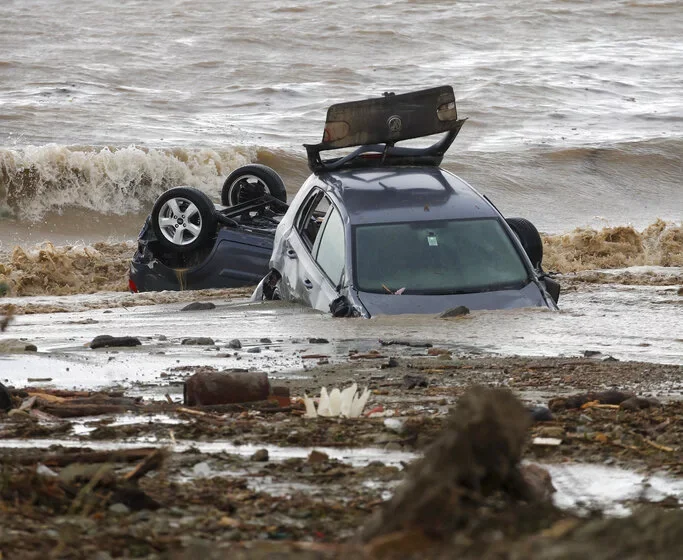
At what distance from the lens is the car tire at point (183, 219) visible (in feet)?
35.9

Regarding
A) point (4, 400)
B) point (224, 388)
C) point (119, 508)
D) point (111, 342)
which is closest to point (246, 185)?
point (111, 342)

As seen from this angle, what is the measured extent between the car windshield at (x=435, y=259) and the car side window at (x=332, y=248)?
18cm

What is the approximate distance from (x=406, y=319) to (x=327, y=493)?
461 centimetres

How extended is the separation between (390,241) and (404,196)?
0.49 metres

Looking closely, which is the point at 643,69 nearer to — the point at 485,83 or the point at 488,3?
the point at 485,83

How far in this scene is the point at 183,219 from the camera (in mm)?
11047

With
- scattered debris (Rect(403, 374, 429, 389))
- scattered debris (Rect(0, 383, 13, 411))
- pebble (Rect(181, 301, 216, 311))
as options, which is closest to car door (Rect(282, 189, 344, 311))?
pebble (Rect(181, 301, 216, 311))

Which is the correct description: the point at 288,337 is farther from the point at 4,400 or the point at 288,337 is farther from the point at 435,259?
the point at 4,400

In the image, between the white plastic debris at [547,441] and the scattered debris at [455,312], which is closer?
the white plastic debris at [547,441]

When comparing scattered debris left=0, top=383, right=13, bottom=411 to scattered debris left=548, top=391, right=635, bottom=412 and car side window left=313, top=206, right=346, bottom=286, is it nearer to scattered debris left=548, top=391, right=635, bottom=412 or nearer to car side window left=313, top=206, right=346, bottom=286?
scattered debris left=548, top=391, right=635, bottom=412

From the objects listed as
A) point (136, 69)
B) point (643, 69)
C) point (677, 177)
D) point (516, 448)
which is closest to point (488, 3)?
point (643, 69)

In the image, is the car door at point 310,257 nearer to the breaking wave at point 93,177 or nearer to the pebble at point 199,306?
the pebble at point 199,306

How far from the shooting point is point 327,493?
10.7 feet

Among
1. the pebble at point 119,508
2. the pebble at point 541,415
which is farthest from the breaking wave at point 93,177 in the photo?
the pebble at point 119,508
